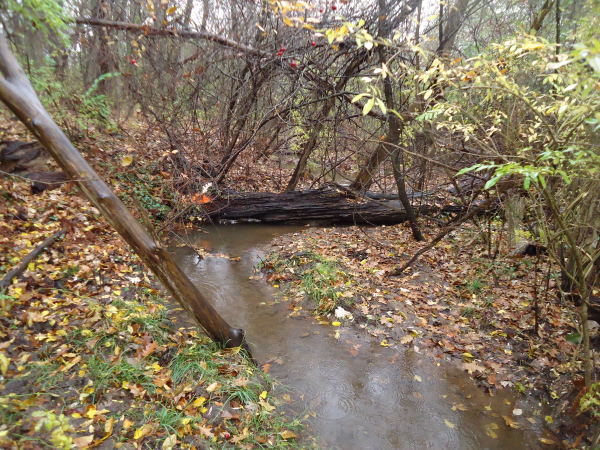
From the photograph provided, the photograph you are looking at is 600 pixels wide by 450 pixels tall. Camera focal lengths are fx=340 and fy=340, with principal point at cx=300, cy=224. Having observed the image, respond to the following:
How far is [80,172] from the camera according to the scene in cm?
282

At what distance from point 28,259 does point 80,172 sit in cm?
219

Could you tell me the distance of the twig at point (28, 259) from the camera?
3.68m

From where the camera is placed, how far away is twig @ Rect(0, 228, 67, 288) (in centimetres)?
368

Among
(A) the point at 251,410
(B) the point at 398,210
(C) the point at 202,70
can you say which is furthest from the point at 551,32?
(A) the point at 251,410

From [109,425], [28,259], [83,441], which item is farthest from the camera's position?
[28,259]

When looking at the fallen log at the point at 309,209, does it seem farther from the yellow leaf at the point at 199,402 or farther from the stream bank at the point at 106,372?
the yellow leaf at the point at 199,402

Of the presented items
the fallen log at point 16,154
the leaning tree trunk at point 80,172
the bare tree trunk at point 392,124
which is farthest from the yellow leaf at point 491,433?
the fallen log at point 16,154

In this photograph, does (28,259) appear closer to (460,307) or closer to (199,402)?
(199,402)

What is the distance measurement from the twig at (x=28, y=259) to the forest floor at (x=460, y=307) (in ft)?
10.7

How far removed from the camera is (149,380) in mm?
3242

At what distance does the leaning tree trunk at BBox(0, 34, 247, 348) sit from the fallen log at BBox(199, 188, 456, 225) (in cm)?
546

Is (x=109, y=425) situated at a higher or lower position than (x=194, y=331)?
higher

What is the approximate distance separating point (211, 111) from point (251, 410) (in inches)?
244

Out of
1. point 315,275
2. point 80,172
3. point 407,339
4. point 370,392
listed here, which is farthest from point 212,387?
point 315,275
